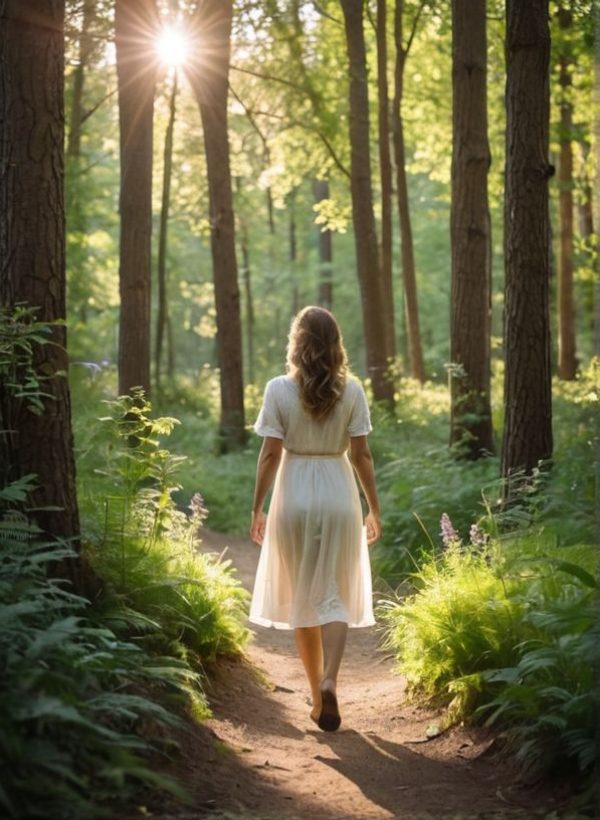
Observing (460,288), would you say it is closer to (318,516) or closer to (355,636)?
(355,636)

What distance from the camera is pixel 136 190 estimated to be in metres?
12.5

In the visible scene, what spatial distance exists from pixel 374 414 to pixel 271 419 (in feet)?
38.1

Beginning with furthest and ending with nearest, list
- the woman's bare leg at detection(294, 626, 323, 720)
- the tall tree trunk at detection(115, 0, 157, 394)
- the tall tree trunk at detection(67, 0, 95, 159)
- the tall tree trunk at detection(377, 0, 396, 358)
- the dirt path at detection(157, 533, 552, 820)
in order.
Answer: the tall tree trunk at detection(377, 0, 396, 358) < the tall tree trunk at detection(67, 0, 95, 159) < the tall tree trunk at detection(115, 0, 157, 394) < the woman's bare leg at detection(294, 626, 323, 720) < the dirt path at detection(157, 533, 552, 820)

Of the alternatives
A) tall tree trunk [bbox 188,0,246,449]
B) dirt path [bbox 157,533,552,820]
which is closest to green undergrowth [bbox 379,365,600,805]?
dirt path [bbox 157,533,552,820]

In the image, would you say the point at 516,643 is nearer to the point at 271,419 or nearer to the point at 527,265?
the point at 271,419

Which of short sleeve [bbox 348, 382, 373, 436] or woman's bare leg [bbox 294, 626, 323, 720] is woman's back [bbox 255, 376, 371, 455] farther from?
woman's bare leg [bbox 294, 626, 323, 720]

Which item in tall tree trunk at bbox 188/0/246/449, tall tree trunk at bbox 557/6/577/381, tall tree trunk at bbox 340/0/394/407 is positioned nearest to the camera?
tall tree trunk at bbox 188/0/246/449

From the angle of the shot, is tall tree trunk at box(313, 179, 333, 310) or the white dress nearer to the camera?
the white dress

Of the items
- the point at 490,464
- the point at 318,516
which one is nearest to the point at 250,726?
the point at 318,516

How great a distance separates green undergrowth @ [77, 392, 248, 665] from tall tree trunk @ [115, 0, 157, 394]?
483 cm

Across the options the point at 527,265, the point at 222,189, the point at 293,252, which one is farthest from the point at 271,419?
the point at 293,252

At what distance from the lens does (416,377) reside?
24.7m

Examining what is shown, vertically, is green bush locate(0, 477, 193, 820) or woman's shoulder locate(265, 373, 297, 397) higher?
woman's shoulder locate(265, 373, 297, 397)

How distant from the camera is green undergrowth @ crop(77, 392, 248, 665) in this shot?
6270 mm
